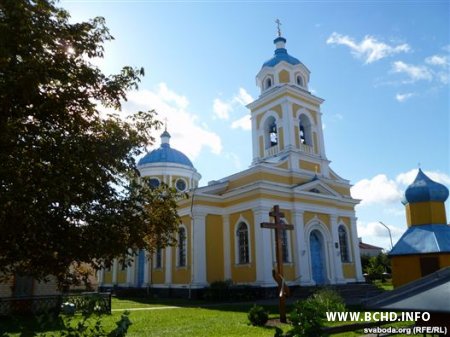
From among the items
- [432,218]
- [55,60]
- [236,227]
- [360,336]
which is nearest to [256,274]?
[236,227]

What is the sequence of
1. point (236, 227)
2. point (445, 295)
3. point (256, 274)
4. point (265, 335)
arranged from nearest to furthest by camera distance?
point (445, 295) → point (265, 335) → point (256, 274) → point (236, 227)

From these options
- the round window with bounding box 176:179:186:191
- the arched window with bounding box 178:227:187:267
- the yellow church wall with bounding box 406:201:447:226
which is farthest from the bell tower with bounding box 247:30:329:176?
the round window with bounding box 176:179:186:191

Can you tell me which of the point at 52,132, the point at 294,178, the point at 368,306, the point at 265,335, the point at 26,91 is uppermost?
the point at 294,178

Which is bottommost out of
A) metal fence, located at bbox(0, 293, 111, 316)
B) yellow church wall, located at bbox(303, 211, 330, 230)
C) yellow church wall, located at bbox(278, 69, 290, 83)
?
metal fence, located at bbox(0, 293, 111, 316)

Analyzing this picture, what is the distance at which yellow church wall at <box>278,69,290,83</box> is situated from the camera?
25.3 m

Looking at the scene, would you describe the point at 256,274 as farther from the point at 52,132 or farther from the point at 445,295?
the point at 445,295

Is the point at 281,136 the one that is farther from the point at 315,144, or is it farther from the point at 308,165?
the point at 315,144

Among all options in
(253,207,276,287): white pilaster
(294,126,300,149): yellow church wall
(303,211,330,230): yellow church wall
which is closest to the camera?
(253,207,276,287): white pilaster

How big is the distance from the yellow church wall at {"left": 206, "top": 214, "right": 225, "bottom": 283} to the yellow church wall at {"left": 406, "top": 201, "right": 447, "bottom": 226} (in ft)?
34.2

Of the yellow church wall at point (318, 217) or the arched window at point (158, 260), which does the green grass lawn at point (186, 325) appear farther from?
the arched window at point (158, 260)

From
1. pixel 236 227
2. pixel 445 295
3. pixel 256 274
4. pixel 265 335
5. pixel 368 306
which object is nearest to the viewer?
pixel 445 295

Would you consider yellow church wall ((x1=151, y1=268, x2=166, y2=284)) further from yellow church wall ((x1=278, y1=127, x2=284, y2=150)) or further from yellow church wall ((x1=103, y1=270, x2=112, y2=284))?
yellow church wall ((x1=278, y1=127, x2=284, y2=150))

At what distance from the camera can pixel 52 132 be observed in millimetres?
5719

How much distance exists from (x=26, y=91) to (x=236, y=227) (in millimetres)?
17615
